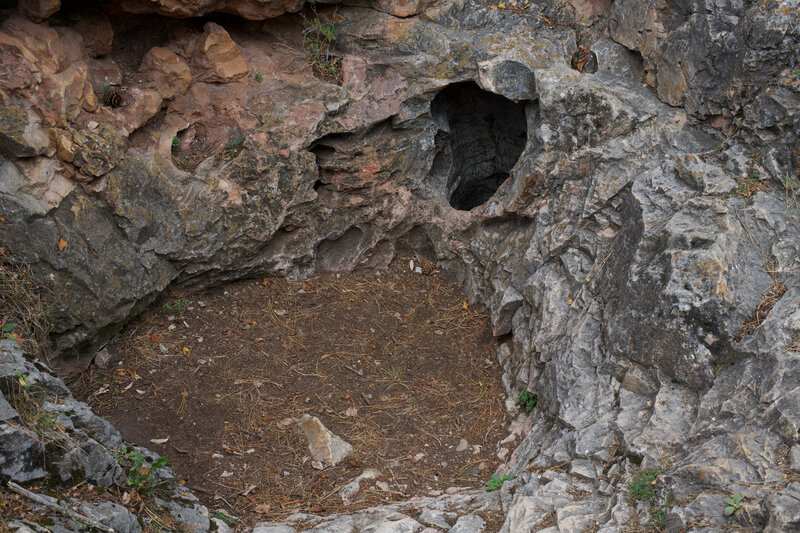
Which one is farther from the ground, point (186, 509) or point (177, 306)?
point (186, 509)

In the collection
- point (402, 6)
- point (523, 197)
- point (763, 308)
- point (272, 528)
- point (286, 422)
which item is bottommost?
point (286, 422)

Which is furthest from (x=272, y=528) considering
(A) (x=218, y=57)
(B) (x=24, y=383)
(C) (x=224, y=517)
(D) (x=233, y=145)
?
(A) (x=218, y=57)

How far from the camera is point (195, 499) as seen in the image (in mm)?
3375

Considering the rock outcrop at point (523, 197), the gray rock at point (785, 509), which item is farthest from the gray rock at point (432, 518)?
the gray rock at point (785, 509)

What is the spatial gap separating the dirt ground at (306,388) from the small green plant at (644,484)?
1.11m

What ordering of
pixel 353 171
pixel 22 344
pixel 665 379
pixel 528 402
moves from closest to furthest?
pixel 665 379
pixel 22 344
pixel 528 402
pixel 353 171

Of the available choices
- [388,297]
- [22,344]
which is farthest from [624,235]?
[22,344]

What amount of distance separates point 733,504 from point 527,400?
5.80ft

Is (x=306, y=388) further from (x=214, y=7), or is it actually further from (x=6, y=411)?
(x=214, y=7)

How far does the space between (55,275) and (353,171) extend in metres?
2.19

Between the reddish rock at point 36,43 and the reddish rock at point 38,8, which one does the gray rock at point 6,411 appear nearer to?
the reddish rock at point 36,43

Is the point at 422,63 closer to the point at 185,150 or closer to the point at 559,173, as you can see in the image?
the point at 559,173

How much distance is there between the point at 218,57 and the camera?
4766 millimetres

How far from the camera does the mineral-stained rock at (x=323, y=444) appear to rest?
395 cm
